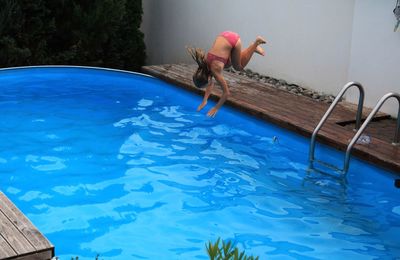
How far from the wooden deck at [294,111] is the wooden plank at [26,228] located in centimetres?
422

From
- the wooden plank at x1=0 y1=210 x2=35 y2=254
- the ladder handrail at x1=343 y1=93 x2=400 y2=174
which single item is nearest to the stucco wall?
the ladder handrail at x1=343 y1=93 x2=400 y2=174

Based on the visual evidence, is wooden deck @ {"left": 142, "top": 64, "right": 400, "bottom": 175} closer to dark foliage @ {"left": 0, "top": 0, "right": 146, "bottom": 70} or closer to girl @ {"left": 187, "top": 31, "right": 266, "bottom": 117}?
dark foliage @ {"left": 0, "top": 0, "right": 146, "bottom": 70}

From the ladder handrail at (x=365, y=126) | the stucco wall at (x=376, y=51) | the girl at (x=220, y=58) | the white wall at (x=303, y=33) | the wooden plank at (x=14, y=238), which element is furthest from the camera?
the white wall at (x=303, y=33)

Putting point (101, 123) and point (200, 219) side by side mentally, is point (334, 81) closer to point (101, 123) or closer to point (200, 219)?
point (101, 123)

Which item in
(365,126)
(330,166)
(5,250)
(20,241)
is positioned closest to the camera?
(5,250)

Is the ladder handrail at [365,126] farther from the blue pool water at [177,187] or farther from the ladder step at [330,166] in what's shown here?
the blue pool water at [177,187]

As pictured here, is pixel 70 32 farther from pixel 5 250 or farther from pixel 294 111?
pixel 5 250

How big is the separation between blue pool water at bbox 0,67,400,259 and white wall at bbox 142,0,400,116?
1.94 m

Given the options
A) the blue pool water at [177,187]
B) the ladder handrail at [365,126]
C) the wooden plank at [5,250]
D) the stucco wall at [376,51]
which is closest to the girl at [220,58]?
the wooden plank at [5,250]

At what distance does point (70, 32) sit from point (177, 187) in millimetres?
6879

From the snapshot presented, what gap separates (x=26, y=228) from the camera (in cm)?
432

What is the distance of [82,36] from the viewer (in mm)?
12523

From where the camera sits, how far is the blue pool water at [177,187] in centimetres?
572

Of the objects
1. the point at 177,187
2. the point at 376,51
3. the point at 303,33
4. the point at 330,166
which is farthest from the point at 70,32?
the point at 330,166
